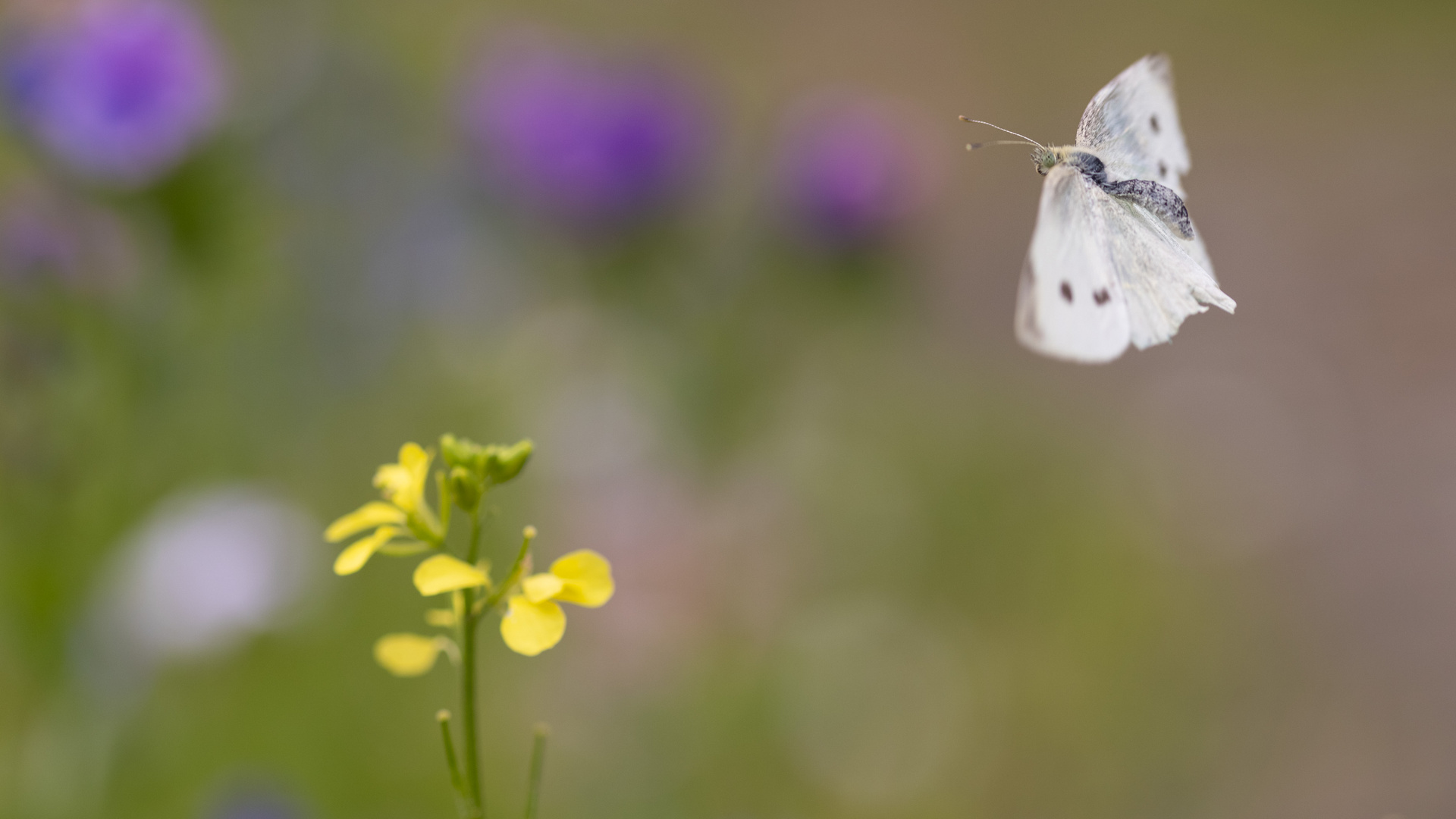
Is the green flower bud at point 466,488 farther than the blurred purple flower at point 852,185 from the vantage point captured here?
No

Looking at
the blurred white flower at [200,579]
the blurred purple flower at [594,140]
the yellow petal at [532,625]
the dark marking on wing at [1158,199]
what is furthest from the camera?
the blurred purple flower at [594,140]

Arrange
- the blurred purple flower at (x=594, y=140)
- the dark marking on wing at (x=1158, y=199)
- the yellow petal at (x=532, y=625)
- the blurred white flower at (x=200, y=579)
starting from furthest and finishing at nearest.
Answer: the blurred purple flower at (x=594, y=140), the blurred white flower at (x=200, y=579), the dark marking on wing at (x=1158, y=199), the yellow petal at (x=532, y=625)

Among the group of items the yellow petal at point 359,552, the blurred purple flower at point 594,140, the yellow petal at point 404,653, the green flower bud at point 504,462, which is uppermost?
the blurred purple flower at point 594,140

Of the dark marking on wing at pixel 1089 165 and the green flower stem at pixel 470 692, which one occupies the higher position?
the dark marking on wing at pixel 1089 165

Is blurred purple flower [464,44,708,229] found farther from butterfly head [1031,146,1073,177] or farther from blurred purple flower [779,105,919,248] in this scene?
butterfly head [1031,146,1073,177]

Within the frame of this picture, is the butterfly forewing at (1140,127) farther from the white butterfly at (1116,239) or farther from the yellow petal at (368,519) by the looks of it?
the yellow petal at (368,519)

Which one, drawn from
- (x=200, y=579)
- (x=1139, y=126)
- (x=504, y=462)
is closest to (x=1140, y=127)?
(x=1139, y=126)

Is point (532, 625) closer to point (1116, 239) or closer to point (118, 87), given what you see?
point (1116, 239)

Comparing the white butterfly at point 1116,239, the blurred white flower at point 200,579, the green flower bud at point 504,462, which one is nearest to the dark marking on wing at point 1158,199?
the white butterfly at point 1116,239
